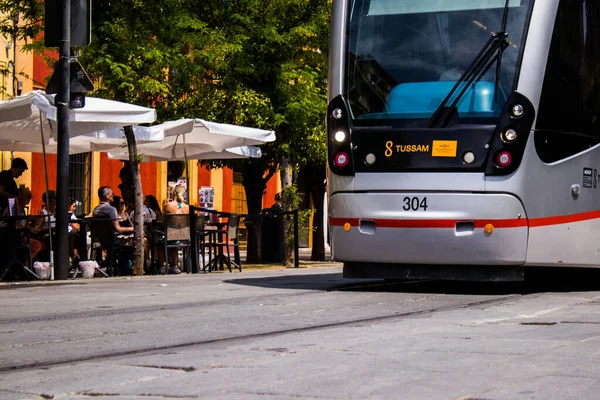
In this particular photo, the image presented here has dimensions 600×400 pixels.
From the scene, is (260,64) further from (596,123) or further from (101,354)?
(101,354)

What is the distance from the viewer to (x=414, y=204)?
36.9 feet

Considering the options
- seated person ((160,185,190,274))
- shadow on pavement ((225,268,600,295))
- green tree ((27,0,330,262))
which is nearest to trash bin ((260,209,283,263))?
green tree ((27,0,330,262))

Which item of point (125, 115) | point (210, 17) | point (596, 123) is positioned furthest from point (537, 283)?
point (210, 17)

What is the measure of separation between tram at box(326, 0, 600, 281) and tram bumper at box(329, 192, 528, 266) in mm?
12

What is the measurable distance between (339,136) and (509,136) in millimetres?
1666

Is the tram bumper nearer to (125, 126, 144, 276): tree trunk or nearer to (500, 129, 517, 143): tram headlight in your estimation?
(500, 129, 517, 143): tram headlight

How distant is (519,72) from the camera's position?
444 inches

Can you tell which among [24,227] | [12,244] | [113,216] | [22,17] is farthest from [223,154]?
[12,244]

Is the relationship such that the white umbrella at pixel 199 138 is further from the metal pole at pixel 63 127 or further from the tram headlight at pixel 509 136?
the tram headlight at pixel 509 136

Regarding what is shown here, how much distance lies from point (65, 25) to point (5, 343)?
27.5 feet

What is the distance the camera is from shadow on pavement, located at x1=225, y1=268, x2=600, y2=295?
12.5 m

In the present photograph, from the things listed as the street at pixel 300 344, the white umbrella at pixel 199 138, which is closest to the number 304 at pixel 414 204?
the street at pixel 300 344

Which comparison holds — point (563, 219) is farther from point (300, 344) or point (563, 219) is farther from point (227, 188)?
point (227, 188)

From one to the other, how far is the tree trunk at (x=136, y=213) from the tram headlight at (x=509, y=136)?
7840mm
